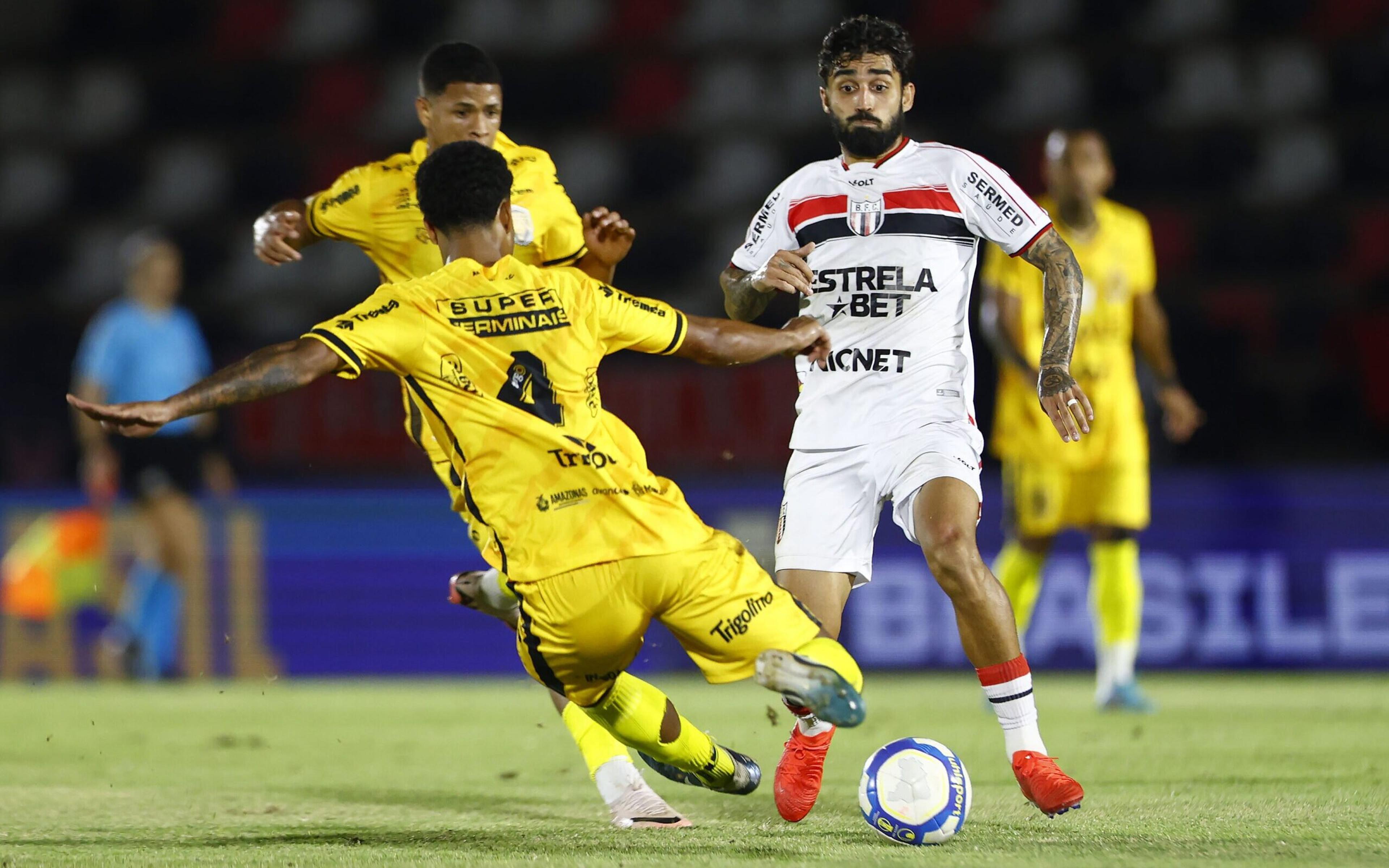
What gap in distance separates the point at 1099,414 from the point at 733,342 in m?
3.93

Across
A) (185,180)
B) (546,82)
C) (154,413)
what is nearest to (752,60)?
(546,82)

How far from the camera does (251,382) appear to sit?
390cm

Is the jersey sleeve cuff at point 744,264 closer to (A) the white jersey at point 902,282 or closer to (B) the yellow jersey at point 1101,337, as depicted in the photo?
(A) the white jersey at point 902,282

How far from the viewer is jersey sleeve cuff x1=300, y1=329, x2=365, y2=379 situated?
3.96 m

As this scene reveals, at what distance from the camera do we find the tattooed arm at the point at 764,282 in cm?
465

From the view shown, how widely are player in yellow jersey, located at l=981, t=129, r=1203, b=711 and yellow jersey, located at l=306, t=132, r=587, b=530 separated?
2.94 m

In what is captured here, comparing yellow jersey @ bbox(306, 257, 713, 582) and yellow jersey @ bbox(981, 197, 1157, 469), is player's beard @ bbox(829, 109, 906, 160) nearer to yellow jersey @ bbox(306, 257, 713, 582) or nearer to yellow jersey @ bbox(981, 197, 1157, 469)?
yellow jersey @ bbox(306, 257, 713, 582)

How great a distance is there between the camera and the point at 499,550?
Result: 412 centimetres

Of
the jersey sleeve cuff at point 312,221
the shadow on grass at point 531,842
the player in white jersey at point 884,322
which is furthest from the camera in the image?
the jersey sleeve cuff at point 312,221

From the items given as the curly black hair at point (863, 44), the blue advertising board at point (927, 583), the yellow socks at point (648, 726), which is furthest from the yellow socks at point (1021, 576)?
the yellow socks at point (648, 726)

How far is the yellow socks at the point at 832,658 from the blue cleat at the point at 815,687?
2.7 inches

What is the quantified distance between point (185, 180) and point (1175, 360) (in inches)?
355

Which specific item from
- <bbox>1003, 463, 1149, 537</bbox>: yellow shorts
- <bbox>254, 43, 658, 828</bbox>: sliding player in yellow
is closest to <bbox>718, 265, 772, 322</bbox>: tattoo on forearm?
<bbox>254, 43, 658, 828</bbox>: sliding player in yellow

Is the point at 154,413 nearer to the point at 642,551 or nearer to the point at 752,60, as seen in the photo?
the point at 642,551
